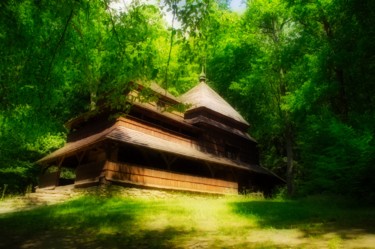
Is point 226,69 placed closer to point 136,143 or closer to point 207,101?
point 207,101

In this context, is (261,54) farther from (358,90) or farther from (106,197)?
(106,197)

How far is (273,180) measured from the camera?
107 feet

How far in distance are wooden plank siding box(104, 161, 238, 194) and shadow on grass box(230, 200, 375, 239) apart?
6.58 m

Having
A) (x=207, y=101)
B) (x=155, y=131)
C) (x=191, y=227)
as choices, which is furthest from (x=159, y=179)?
(x=207, y=101)

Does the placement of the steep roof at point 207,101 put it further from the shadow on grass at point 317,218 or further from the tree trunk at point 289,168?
the shadow on grass at point 317,218

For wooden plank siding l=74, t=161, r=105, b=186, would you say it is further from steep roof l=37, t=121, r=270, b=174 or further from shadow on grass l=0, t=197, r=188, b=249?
shadow on grass l=0, t=197, r=188, b=249

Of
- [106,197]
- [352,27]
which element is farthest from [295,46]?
[106,197]

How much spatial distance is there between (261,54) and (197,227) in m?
25.7

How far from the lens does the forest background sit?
8.43 meters

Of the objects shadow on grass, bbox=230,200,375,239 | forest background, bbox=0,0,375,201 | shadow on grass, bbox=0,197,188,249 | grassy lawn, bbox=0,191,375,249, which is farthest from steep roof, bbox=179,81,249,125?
shadow on grass, bbox=230,200,375,239

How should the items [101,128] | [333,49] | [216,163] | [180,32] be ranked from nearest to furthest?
[180,32] → [333,49] → [101,128] → [216,163]

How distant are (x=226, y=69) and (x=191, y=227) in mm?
28586

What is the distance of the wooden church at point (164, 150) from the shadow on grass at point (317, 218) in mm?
5133

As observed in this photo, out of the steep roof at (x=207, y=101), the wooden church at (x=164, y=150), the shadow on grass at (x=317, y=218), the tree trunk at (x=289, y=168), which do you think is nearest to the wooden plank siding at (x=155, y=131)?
the wooden church at (x=164, y=150)
